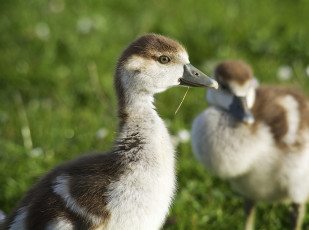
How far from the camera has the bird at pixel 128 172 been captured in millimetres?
2654

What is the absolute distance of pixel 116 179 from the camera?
2711 mm

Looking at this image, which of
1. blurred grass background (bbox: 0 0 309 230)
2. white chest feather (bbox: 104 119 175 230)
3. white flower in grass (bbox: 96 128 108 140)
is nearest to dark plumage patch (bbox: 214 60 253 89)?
blurred grass background (bbox: 0 0 309 230)

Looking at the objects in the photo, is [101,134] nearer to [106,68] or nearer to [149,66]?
[106,68]

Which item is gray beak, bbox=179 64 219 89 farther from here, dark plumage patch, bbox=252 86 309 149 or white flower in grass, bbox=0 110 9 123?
white flower in grass, bbox=0 110 9 123

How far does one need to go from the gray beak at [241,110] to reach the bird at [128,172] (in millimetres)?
758

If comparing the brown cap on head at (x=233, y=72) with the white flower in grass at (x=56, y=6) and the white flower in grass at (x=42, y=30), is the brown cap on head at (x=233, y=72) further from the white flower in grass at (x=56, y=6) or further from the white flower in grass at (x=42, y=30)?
the white flower in grass at (x=56, y=6)

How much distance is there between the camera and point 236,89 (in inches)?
149

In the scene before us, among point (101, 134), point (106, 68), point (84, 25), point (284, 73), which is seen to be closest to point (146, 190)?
point (101, 134)

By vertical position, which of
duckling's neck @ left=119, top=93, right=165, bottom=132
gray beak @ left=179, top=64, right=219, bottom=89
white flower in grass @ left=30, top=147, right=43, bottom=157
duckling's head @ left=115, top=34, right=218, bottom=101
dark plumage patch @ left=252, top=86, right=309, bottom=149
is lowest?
white flower in grass @ left=30, top=147, right=43, bottom=157

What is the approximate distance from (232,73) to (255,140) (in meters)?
0.53

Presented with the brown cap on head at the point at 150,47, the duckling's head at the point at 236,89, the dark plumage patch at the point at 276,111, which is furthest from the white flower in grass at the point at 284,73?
the brown cap on head at the point at 150,47

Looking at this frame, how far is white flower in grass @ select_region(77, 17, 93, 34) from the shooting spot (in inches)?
244

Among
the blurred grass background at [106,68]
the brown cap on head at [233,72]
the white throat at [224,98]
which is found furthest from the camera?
the blurred grass background at [106,68]

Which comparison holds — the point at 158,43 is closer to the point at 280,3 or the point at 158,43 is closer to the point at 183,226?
the point at 183,226
